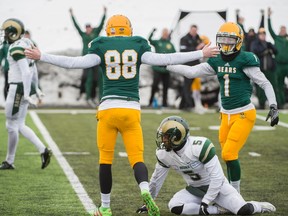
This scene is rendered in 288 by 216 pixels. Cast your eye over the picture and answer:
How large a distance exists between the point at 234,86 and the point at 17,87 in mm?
3158

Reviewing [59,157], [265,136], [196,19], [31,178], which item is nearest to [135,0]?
[196,19]

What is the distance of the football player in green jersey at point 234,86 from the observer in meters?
8.58

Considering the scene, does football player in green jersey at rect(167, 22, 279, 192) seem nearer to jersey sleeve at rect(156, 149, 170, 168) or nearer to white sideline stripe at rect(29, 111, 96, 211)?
jersey sleeve at rect(156, 149, 170, 168)

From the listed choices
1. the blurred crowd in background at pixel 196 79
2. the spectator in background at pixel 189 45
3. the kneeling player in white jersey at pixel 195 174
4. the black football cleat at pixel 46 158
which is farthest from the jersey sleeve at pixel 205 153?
the spectator in background at pixel 189 45

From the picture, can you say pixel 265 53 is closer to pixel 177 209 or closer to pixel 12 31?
pixel 12 31

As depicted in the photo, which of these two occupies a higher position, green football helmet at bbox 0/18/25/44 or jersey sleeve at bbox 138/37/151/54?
jersey sleeve at bbox 138/37/151/54

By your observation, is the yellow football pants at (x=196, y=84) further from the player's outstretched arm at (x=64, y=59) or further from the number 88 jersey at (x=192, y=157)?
the player's outstretched arm at (x=64, y=59)

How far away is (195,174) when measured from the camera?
313 inches

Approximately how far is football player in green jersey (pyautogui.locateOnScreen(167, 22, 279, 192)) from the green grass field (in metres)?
0.70

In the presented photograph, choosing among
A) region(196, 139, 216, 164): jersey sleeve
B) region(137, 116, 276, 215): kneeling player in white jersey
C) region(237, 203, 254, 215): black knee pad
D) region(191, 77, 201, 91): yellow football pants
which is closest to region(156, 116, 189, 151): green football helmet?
region(137, 116, 276, 215): kneeling player in white jersey

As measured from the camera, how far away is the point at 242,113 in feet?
28.6

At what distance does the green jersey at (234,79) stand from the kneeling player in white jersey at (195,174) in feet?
3.11

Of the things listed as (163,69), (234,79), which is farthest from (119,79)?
(163,69)

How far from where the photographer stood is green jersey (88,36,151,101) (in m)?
7.80
